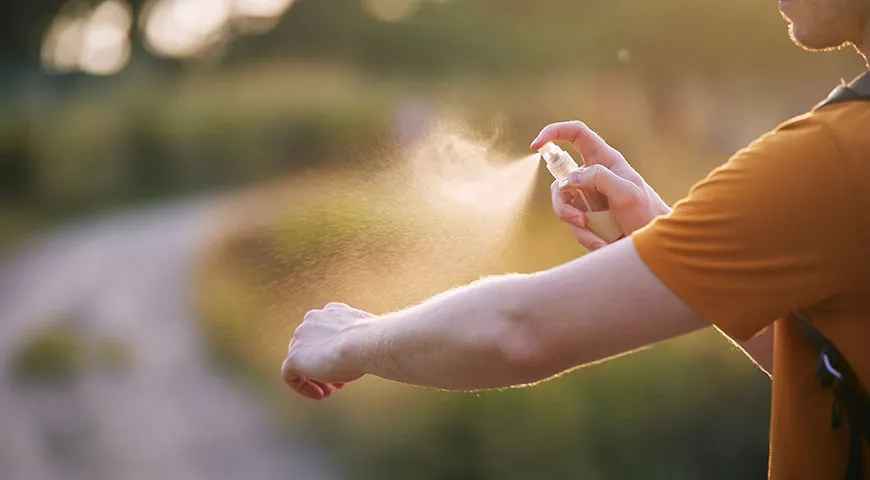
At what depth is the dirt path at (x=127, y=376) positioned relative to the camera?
10.1 feet

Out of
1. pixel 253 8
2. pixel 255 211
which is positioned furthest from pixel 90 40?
pixel 255 211

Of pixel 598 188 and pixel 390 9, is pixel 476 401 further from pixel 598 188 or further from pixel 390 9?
pixel 598 188

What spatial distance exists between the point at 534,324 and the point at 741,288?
0.23 meters

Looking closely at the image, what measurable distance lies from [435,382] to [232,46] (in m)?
2.45

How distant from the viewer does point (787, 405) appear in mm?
1061

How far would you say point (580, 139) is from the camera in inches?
56.8

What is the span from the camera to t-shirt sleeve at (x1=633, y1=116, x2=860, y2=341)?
91 cm

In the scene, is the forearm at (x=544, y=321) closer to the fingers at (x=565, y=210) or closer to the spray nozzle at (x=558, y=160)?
the fingers at (x=565, y=210)

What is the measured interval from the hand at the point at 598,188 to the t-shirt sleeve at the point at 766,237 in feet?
1.08

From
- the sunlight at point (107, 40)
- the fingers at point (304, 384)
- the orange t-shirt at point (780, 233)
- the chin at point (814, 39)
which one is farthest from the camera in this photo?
the sunlight at point (107, 40)

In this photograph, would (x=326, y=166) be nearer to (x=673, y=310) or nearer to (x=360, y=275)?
(x=360, y=275)

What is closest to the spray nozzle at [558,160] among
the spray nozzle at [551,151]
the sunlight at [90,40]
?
the spray nozzle at [551,151]

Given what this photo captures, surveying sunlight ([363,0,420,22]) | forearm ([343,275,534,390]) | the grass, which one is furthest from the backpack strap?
sunlight ([363,0,420,22])

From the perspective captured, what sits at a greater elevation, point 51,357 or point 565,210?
point 565,210
